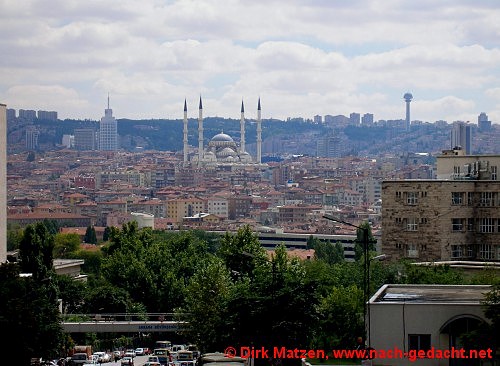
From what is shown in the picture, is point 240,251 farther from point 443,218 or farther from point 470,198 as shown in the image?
point 470,198

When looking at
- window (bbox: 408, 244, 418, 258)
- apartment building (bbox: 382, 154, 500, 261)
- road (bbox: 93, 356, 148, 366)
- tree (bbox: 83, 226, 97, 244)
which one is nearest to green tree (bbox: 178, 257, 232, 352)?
road (bbox: 93, 356, 148, 366)

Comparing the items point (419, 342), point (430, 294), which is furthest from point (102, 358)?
point (419, 342)

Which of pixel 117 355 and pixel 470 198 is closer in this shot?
pixel 117 355

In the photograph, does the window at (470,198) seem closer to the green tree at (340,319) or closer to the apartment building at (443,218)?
the apartment building at (443,218)

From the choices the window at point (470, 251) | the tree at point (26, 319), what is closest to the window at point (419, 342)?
the tree at point (26, 319)

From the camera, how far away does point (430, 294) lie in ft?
85.4

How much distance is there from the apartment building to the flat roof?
1852 cm

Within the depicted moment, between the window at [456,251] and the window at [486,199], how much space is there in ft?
5.48

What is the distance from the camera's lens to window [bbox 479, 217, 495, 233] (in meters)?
46.3

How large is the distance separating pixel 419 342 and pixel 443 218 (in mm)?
24487

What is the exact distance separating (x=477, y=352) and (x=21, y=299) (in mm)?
15668

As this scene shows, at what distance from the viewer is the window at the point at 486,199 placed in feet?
151

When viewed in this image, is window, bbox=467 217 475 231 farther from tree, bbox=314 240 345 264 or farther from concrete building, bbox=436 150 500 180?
tree, bbox=314 240 345 264

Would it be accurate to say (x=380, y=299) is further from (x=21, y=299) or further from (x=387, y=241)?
(x=387, y=241)
